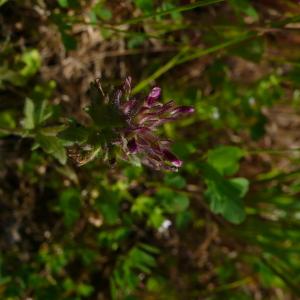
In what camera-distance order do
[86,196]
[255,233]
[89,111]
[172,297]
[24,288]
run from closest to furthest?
1. [89,111]
2. [24,288]
3. [86,196]
4. [255,233]
5. [172,297]

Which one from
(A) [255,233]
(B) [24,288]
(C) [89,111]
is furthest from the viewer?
(A) [255,233]

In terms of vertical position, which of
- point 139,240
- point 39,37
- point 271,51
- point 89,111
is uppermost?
point 89,111

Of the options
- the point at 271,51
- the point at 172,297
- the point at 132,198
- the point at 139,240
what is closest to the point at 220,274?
the point at 172,297

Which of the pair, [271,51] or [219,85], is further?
[271,51]

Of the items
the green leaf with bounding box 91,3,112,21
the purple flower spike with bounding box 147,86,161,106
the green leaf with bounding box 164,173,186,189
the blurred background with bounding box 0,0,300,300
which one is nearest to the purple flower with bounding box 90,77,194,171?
the purple flower spike with bounding box 147,86,161,106

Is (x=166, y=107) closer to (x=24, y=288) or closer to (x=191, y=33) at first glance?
(x=24, y=288)

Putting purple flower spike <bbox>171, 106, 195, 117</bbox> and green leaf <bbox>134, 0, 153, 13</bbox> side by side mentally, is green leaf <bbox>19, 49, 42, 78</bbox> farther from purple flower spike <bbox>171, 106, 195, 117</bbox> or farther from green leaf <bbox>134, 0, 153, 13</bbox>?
purple flower spike <bbox>171, 106, 195, 117</bbox>

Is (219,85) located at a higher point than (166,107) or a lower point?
lower
